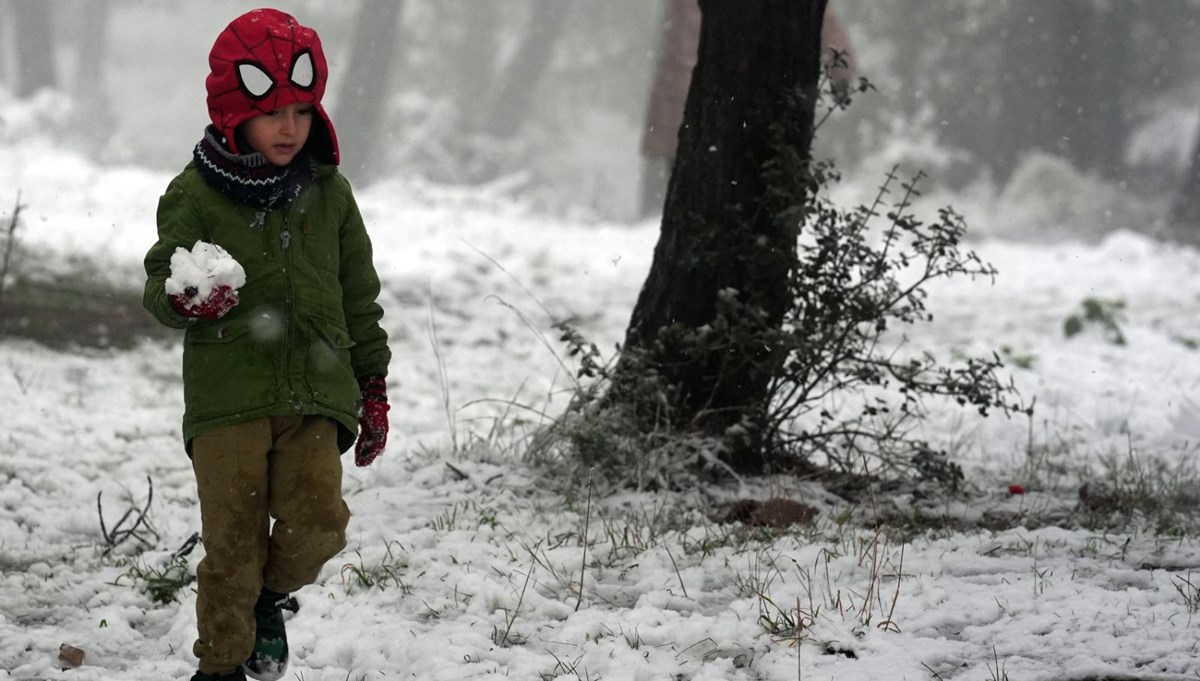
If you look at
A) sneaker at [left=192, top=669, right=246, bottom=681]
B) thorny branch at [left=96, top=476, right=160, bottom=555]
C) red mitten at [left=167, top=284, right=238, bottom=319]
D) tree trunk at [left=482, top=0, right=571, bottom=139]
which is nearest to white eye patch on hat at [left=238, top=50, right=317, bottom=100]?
red mitten at [left=167, top=284, right=238, bottom=319]

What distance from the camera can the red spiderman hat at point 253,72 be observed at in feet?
9.45

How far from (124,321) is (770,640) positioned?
651cm

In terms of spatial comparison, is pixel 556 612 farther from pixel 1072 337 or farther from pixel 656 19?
pixel 656 19

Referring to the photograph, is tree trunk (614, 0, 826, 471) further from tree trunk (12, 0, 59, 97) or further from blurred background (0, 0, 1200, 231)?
tree trunk (12, 0, 59, 97)

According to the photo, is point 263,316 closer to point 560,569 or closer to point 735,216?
point 560,569

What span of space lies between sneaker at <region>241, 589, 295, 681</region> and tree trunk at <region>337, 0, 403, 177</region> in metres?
20.5

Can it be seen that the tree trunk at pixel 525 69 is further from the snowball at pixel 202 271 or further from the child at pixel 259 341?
the snowball at pixel 202 271

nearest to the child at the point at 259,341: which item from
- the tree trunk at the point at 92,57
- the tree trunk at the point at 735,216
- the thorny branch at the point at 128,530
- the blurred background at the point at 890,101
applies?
the thorny branch at the point at 128,530

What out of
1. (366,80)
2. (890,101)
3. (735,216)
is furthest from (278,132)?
(890,101)

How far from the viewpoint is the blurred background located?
73.2ft

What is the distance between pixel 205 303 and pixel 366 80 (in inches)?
825

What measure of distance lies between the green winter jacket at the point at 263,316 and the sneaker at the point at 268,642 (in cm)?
49

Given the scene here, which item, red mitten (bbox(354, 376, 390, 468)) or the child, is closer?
the child

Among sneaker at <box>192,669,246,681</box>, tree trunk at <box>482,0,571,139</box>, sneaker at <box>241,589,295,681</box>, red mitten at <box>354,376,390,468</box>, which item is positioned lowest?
sneaker at <box>192,669,246,681</box>
